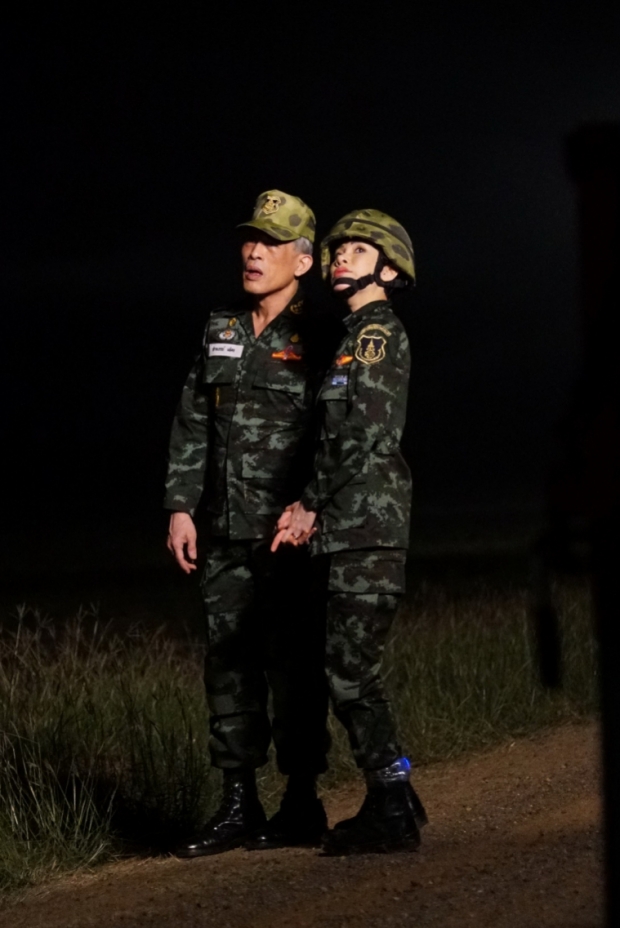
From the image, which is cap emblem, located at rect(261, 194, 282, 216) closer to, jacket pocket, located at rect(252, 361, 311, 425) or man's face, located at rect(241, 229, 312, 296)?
man's face, located at rect(241, 229, 312, 296)

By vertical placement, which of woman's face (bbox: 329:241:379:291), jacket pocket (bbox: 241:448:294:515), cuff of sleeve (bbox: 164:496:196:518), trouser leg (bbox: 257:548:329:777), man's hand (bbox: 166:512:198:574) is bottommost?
trouser leg (bbox: 257:548:329:777)

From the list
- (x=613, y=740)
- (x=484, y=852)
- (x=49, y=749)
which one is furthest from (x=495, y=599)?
(x=613, y=740)

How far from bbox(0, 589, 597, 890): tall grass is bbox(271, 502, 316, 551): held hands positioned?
1.31 metres

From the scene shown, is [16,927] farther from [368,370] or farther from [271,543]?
[368,370]

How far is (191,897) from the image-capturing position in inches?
176

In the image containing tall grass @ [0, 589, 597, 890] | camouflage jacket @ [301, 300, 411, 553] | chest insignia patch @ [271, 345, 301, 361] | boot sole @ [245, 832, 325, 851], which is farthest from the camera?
tall grass @ [0, 589, 597, 890]

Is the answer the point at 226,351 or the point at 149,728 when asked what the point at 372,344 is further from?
the point at 149,728

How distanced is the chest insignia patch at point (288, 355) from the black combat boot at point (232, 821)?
1393mm

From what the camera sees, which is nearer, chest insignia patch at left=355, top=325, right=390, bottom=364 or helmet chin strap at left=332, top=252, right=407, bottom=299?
chest insignia patch at left=355, top=325, right=390, bottom=364

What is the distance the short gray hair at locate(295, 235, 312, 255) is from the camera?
5.29 m

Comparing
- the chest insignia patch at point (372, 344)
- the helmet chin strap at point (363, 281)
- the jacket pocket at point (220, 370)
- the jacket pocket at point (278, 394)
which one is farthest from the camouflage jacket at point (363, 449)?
the jacket pocket at point (220, 370)

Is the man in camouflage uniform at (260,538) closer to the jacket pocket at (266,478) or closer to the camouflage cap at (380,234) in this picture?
the jacket pocket at (266,478)

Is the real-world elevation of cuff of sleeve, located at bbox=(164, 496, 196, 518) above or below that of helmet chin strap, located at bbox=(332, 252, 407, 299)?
below

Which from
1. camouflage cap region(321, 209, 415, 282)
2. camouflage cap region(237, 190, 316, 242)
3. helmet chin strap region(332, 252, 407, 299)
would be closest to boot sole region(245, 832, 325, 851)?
helmet chin strap region(332, 252, 407, 299)
